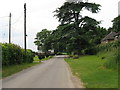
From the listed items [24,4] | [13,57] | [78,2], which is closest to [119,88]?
[13,57]

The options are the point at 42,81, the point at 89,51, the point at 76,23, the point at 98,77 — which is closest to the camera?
the point at 42,81

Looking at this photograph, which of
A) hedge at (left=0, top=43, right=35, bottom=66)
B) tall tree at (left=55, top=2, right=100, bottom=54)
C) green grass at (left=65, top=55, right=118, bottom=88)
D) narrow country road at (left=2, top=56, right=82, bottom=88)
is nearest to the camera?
green grass at (left=65, top=55, right=118, bottom=88)

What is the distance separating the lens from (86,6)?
216 feet

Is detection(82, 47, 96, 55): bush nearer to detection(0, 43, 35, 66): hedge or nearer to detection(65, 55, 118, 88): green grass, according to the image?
detection(0, 43, 35, 66): hedge

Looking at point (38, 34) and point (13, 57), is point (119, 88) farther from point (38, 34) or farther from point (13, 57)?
point (38, 34)

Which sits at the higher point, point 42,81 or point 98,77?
point 98,77

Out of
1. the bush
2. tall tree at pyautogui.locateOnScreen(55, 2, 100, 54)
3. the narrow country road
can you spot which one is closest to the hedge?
the narrow country road

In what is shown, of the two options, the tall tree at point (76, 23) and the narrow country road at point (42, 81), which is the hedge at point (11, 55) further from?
the tall tree at point (76, 23)

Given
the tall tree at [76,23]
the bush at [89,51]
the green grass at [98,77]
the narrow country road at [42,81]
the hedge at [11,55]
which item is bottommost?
the narrow country road at [42,81]

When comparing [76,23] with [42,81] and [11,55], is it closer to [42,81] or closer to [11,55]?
[11,55]

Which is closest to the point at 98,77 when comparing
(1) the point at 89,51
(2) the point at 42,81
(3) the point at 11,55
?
(2) the point at 42,81

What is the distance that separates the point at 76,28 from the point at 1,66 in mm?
38931

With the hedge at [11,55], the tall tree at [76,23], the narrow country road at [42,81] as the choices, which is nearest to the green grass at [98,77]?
the narrow country road at [42,81]

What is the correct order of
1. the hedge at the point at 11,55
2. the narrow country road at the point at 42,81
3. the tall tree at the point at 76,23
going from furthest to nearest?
1. the tall tree at the point at 76,23
2. the hedge at the point at 11,55
3. the narrow country road at the point at 42,81
